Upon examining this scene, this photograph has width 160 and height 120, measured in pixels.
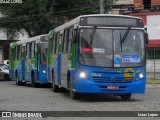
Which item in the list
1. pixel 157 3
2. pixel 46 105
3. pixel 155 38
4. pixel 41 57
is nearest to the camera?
pixel 46 105

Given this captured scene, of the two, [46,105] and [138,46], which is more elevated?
[138,46]

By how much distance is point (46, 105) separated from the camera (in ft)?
50.1

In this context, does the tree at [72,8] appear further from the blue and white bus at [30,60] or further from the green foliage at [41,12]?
the blue and white bus at [30,60]

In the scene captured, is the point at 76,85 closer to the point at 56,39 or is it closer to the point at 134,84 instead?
the point at 134,84

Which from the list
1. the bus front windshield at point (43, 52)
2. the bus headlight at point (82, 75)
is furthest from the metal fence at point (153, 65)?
the bus headlight at point (82, 75)

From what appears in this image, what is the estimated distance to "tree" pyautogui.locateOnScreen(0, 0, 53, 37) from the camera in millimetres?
48944

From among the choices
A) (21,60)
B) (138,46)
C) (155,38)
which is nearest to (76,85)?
(138,46)

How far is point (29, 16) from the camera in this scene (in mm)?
49062

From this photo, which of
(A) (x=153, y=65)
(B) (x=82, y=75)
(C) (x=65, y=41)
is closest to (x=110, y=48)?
(B) (x=82, y=75)

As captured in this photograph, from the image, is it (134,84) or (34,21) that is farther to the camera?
(34,21)

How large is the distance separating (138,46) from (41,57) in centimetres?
1031

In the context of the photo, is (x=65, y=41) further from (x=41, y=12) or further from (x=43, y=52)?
(x=41, y=12)

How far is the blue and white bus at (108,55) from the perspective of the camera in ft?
53.7

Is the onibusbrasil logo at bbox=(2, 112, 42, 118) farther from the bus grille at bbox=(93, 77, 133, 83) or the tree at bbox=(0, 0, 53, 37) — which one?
the tree at bbox=(0, 0, 53, 37)
